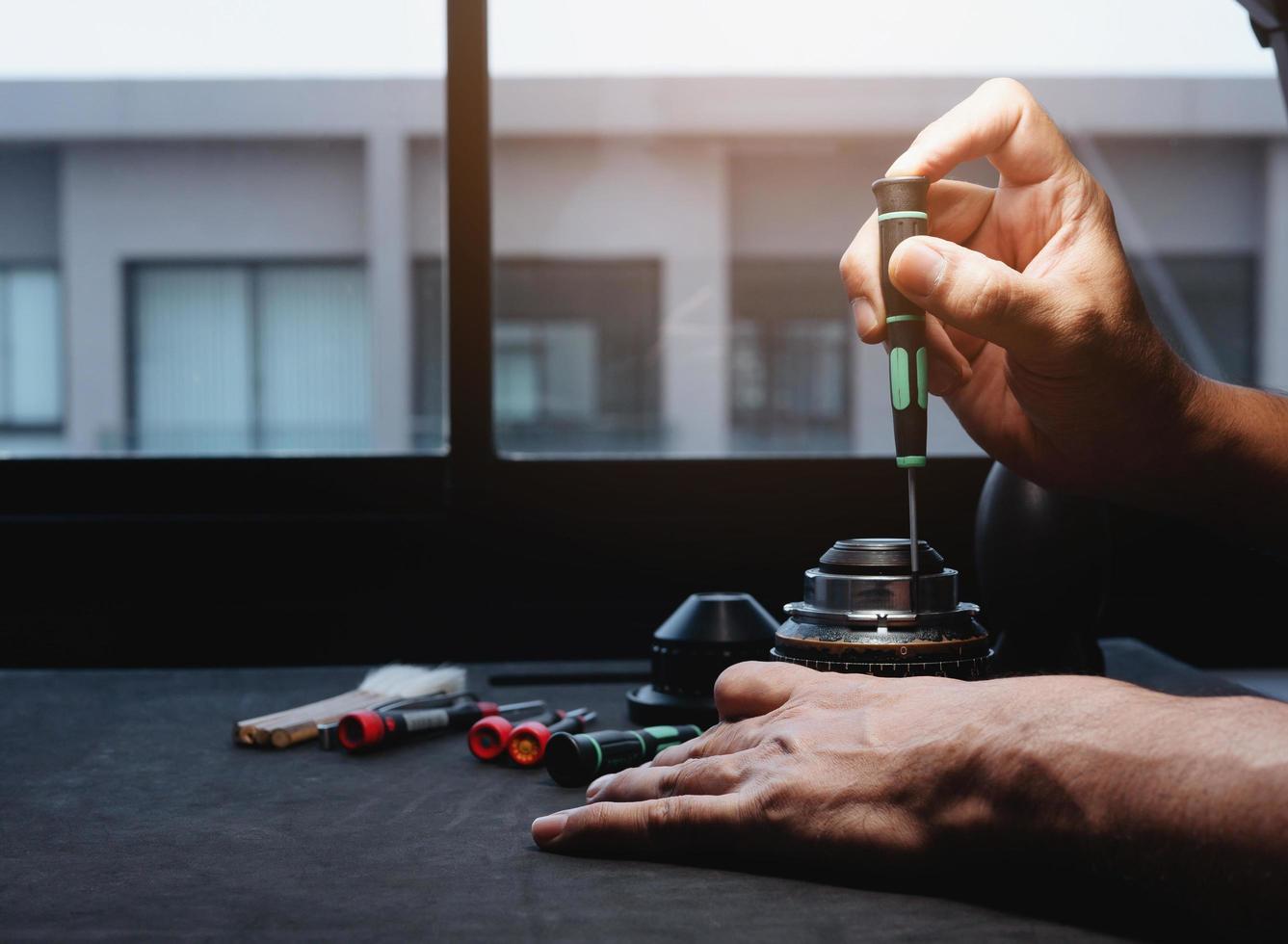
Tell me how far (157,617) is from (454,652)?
45 cm

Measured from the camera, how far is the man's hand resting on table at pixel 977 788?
0.56 metres

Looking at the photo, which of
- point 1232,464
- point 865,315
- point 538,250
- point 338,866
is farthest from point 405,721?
point 538,250

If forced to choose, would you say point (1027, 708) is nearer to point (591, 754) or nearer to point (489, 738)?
point (591, 754)

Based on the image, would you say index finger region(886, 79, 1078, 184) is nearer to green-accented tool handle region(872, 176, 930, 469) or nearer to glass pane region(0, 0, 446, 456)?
green-accented tool handle region(872, 176, 930, 469)

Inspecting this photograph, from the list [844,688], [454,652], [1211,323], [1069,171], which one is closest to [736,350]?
[1211,323]

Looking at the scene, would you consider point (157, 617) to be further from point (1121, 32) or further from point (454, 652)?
point (1121, 32)

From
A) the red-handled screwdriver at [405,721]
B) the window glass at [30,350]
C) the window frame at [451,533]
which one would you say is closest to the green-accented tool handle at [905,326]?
the red-handled screwdriver at [405,721]

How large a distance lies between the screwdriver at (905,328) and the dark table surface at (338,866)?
347mm

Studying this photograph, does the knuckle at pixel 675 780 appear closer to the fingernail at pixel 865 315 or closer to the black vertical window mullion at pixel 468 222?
the fingernail at pixel 865 315

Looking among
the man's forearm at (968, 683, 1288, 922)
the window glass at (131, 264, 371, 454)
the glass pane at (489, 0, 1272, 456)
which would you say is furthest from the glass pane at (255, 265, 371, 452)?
the man's forearm at (968, 683, 1288, 922)

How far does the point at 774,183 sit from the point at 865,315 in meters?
2.64

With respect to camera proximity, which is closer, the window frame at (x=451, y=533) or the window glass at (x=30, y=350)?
the window frame at (x=451, y=533)

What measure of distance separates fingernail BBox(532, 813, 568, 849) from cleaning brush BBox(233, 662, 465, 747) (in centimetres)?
40

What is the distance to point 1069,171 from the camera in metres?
0.97
